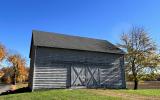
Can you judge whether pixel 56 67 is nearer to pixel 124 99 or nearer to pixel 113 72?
pixel 113 72

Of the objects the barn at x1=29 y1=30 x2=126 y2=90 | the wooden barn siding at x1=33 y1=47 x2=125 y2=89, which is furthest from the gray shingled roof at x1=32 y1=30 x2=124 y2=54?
the wooden barn siding at x1=33 y1=47 x2=125 y2=89

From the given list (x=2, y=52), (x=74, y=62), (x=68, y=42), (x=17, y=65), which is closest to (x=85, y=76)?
(x=74, y=62)

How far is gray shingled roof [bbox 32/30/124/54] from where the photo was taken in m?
23.0

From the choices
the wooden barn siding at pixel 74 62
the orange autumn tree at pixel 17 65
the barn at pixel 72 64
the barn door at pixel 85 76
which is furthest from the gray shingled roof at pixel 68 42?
the orange autumn tree at pixel 17 65

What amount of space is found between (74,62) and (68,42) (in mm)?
3201

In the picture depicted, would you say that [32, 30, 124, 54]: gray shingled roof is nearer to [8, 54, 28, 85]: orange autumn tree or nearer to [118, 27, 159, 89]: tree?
[118, 27, 159, 89]: tree

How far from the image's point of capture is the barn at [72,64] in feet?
70.7

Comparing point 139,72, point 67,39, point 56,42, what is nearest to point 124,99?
point 56,42

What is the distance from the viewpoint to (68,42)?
25.2 m

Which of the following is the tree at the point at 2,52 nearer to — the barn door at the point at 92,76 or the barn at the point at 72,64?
the barn at the point at 72,64

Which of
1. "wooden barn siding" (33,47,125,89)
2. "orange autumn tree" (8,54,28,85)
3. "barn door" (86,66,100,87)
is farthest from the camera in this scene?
"orange autumn tree" (8,54,28,85)

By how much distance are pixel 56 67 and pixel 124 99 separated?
866 centimetres

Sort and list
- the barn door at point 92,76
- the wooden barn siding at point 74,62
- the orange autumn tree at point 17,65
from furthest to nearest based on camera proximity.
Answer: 1. the orange autumn tree at point 17,65
2. the barn door at point 92,76
3. the wooden barn siding at point 74,62

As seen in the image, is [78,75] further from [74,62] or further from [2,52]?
[2,52]
